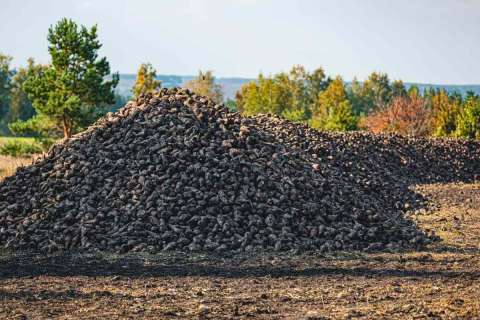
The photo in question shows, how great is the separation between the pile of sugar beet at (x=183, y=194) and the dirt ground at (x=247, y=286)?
0.67 meters

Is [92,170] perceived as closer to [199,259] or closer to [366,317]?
[199,259]

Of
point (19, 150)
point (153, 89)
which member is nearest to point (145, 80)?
point (153, 89)

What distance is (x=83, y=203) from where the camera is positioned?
42.0ft

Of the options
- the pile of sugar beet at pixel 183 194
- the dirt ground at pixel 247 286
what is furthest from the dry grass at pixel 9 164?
the dirt ground at pixel 247 286

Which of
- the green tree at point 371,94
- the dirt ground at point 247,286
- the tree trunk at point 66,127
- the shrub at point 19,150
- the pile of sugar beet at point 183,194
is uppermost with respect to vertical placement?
the green tree at point 371,94

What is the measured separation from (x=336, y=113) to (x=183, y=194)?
34685mm

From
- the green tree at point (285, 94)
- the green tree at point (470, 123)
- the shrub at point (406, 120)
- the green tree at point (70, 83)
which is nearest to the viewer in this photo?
the green tree at point (70, 83)

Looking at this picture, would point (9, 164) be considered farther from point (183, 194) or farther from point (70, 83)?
point (183, 194)

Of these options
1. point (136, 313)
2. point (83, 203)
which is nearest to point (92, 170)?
point (83, 203)

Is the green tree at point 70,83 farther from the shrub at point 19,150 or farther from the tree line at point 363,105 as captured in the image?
the tree line at point 363,105

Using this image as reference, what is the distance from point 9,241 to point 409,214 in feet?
31.9

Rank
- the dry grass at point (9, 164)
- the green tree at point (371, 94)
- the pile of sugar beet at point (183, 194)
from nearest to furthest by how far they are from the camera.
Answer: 1. the pile of sugar beet at point (183, 194)
2. the dry grass at point (9, 164)
3. the green tree at point (371, 94)

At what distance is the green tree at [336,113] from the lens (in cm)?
4322

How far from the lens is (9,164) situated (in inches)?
1081
